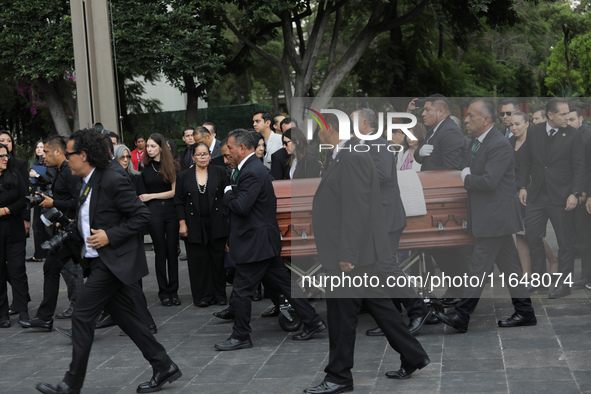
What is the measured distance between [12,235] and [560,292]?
5.43m

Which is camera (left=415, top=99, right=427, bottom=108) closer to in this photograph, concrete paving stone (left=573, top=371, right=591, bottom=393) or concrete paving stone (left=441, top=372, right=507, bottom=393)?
concrete paving stone (left=441, top=372, right=507, bottom=393)

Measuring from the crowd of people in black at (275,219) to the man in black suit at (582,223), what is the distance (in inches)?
0.6

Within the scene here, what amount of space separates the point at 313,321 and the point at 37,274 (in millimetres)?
6256

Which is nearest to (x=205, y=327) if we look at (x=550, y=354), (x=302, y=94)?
(x=550, y=354)

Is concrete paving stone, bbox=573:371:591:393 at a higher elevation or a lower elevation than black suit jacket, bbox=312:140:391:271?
lower

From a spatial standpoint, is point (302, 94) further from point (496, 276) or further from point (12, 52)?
point (496, 276)

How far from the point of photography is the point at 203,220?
29.0ft

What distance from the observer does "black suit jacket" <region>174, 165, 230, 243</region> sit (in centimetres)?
880

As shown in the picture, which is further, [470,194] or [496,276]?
[496,276]

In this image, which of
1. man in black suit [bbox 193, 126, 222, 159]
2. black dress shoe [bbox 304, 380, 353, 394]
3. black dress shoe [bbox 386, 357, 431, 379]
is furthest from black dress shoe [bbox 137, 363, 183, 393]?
man in black suit [bbox 193, 126, 222, 159]

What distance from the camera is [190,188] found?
8.80 meters

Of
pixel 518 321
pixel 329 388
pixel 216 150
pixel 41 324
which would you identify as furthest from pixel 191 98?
pixel 329 388

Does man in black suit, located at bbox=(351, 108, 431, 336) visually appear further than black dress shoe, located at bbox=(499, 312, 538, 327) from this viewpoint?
No

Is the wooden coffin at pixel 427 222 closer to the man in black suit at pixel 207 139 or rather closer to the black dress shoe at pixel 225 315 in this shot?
the black dress shoe at pixel 225 315
